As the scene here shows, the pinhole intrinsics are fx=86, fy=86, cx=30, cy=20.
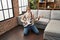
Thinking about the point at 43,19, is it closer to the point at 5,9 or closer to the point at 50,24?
the point at 50,24

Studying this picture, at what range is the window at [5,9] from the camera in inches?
139

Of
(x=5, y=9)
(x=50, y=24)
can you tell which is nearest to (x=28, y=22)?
(x=50, y=24)

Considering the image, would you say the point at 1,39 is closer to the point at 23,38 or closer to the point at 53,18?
the point at 23,38

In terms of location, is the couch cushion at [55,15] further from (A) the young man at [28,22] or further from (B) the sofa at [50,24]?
(A) the young man at [28,22]

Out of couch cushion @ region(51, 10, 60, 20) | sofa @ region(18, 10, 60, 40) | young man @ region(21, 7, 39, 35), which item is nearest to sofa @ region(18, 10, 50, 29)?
sofa @ region(18, 10, 60, 40)

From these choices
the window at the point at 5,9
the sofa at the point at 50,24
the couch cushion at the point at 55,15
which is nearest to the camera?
the sofa at the point at 50,24

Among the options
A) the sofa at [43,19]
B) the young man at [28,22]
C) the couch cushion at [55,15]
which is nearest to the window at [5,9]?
the young man at [28,22]

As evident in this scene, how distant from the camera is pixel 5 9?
3.74 metres

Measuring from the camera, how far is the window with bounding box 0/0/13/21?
11.6 ft

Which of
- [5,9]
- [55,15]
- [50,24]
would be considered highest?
[5,9]

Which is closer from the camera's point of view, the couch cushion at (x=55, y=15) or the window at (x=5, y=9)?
the window at (x=5, y=9)

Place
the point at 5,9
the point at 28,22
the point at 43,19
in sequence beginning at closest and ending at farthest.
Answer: the point at 28,22, the point at 5,9, the point at 43,19

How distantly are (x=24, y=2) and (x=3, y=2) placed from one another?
187 centimetres

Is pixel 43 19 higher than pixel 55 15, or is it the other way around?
pixel 55 15
